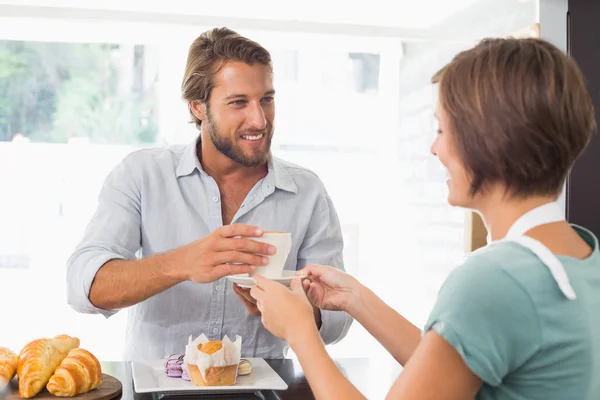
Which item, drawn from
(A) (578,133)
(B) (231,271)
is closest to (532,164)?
(A) (578,133)

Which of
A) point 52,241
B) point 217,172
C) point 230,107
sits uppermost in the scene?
point 230,107

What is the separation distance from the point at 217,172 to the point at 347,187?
127 inches

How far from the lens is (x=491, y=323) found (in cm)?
101

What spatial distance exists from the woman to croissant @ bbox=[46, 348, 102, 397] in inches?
19.7

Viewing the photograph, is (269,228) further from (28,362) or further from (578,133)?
(578,133)

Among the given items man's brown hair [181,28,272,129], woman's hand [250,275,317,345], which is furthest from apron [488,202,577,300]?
man's brown hair [181,28,272,129]

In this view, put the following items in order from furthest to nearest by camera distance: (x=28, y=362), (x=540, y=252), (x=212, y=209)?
(x=212, y=209), (x=28, y=362), (x=540, y=252)

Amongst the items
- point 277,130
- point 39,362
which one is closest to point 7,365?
point 39,362

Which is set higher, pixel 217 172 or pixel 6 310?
pixel 217 172

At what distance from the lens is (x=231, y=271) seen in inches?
Result: 66.9

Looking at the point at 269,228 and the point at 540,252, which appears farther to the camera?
the point at 269,228

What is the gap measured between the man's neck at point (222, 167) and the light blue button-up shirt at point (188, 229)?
2.2 inches

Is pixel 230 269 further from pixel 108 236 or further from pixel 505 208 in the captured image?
pixel 505 208

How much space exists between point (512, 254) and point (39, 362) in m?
0.93
